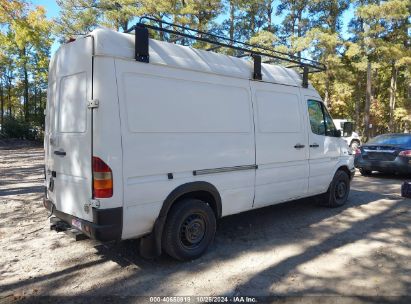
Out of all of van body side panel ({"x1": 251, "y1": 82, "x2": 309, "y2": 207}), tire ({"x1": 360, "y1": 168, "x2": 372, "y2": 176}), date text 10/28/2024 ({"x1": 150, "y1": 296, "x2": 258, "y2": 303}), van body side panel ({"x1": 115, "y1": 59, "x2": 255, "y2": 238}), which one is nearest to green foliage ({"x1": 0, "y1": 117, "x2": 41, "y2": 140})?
tire ({"x1": 360, "y1": 168, "x2": 372, "y2": 176})

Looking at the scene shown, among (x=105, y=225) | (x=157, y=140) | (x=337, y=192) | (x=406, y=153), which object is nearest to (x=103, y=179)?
(x=105, y=225)

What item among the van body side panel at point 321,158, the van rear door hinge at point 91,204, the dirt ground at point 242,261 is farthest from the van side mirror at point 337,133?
the van rear door hinge at point 91,204

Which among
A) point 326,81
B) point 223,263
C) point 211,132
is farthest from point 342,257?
point 326,81

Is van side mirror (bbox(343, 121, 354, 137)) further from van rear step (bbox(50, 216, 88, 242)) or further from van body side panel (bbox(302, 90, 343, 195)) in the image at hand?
van rear step (bbox(50, 216, 88, 242))

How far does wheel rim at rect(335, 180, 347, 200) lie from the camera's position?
7582mm

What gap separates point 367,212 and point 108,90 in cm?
547

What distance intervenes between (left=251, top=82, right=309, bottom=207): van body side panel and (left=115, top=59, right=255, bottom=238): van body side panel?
0.68 feet

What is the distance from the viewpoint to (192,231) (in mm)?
4797

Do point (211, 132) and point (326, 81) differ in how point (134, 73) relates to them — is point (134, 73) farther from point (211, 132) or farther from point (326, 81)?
point (326, 81)

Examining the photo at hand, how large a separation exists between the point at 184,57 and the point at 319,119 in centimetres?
322

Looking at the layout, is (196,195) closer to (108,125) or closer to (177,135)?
(177,135)

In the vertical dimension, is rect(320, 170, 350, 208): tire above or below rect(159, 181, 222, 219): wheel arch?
below

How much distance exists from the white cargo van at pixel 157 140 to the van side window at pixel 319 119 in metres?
1.01

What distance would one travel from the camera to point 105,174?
3969mm
